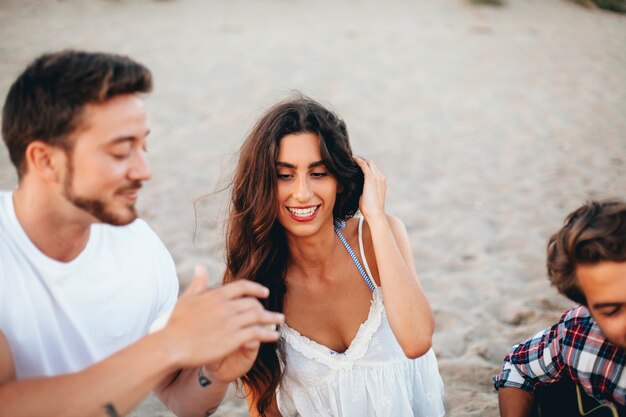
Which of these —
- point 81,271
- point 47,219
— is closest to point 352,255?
point 81,271

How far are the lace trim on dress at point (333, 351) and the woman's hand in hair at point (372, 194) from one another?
444 mm

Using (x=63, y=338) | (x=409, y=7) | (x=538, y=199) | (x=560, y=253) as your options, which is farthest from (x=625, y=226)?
(x=409, y=7)

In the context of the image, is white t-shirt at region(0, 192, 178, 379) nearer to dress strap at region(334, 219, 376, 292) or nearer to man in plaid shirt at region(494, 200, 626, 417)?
dress strap at region(334, 219, 376, 292)

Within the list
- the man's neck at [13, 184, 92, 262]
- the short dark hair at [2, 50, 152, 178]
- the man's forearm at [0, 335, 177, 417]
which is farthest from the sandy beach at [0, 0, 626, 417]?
the short dark hair at [2, 50, 152, 178]

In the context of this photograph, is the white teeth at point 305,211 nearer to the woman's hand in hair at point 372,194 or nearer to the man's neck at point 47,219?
the woman's hand in hair at point 372,194

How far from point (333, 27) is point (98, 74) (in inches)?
437

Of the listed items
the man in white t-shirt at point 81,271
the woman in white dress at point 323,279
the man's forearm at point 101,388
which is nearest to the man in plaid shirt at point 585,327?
the woman in white dress at point 323,279

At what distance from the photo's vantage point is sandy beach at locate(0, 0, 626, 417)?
4391 mm

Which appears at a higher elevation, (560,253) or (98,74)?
(98,74)

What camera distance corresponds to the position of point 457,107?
8391mm

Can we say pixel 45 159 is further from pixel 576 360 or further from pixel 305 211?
pixel 576 360

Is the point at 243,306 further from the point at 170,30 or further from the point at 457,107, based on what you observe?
the point at 170,30

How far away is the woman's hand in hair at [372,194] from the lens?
2570 millimetres

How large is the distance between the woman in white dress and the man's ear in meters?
0.87
